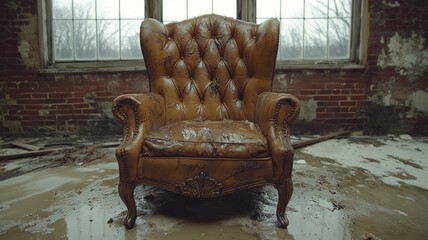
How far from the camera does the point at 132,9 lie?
3.52 meters

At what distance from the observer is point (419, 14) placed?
133 inches

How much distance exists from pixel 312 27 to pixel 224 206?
9.03 feet

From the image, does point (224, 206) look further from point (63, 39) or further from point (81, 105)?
point (63, 39)

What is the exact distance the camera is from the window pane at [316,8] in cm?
355

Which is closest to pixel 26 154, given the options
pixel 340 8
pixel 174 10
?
pixel 174 10

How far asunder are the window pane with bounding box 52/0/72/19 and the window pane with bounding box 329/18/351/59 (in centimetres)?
313

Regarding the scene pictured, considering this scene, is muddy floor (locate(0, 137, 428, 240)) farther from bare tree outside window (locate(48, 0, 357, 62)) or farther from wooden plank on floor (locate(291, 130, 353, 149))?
bare tree outside window (locate(48, 0, 357, 62))

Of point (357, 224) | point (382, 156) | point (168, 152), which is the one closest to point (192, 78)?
point (168, 152)

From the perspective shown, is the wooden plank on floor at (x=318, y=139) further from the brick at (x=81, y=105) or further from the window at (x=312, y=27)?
the brick at (x=81, y=105)

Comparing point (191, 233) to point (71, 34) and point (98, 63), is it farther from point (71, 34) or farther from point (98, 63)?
point (71, 34)

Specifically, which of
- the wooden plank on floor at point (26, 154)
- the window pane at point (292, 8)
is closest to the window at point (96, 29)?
the wooden plank on floor at point (26, 154)

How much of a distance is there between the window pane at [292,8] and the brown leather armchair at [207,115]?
1781 millimetres

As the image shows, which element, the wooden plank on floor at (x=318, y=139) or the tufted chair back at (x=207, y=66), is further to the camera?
the wooden plank on floor at (x=318, y=139)

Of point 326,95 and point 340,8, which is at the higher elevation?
point 340,8
